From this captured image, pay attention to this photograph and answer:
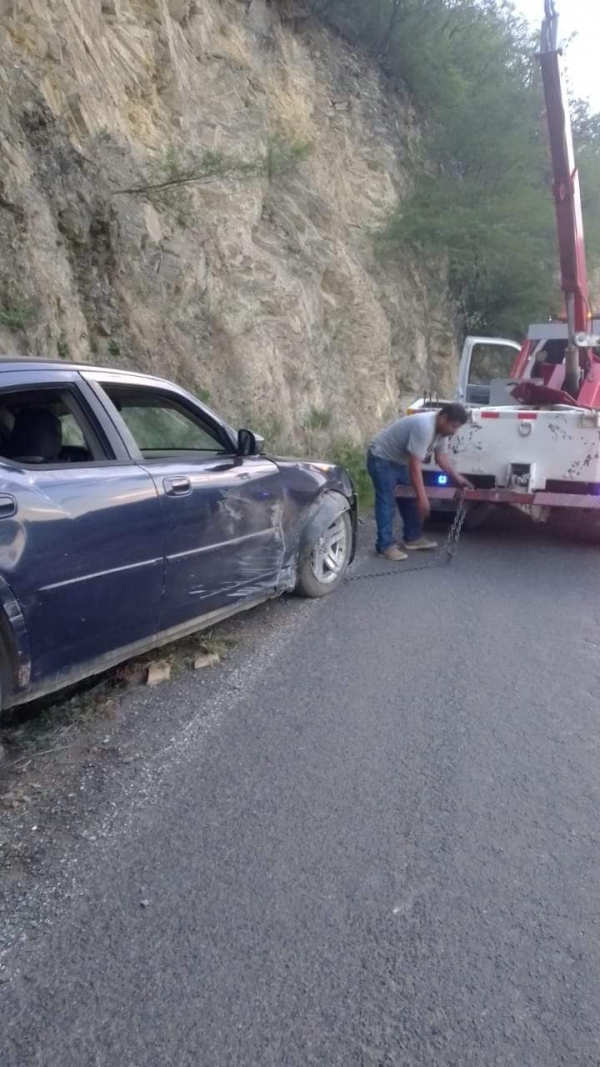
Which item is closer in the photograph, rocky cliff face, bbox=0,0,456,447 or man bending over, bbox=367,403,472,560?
man bending over, bbox=367,403,472,560

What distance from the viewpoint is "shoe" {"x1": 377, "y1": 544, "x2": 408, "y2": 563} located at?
7727mm

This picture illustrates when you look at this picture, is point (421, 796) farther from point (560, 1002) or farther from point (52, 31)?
point (52, 31)

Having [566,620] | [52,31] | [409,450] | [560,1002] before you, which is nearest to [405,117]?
[52,31]

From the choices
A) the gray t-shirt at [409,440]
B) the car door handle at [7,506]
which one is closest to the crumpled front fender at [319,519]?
the gray t-shirt at [409,440]

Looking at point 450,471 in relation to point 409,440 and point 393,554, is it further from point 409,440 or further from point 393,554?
point 393,554

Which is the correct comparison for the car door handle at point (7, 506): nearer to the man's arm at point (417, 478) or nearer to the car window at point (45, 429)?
the car window at point (45, 429)

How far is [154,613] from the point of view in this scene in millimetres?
4328

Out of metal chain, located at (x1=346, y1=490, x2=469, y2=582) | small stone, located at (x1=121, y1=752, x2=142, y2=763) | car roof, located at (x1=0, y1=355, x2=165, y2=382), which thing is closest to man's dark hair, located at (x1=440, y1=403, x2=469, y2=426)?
metal chain, located at (x1=346, y1=490, x2=469, y2=582)

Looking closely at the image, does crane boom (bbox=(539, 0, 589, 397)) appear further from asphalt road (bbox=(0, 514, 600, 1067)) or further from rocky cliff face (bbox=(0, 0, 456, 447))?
asphalt road (bbox=(0, 514, 600, 1067))

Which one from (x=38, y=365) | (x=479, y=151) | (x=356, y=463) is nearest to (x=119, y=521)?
(x=38, y=365)

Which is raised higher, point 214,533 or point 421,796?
point 214,533

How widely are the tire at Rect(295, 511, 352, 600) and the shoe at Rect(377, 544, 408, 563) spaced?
1.16 metres

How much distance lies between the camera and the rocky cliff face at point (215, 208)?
8.73 meters

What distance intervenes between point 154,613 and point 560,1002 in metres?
2.60
